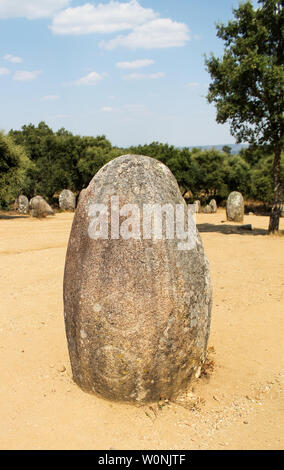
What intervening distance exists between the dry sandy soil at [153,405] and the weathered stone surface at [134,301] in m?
0.32

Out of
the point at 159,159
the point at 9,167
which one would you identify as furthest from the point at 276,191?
the point at 159,159

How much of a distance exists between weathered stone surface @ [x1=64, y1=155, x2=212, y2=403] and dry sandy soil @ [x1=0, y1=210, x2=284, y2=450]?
12.7 inches

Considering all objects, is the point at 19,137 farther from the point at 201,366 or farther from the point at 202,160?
the point at 201,366

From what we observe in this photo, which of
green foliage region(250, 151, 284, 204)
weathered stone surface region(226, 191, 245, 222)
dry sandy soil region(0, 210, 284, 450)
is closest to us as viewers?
dry sandy soil region(0, 210, 284, 450)

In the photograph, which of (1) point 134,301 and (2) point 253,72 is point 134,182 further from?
(2) point 253,72

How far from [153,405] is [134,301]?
4.05 ft

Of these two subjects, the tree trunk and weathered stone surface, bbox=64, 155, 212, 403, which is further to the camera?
the tree trunk

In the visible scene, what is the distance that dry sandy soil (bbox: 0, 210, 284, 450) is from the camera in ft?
12.5

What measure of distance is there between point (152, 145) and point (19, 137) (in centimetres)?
1401

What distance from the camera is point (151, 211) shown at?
Answer: 421 cm

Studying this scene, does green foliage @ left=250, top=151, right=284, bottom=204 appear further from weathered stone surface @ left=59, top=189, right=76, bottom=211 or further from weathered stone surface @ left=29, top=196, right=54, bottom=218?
weathered stone surface @ left=29, top=196, right=54, bottom=218

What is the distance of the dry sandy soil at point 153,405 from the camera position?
382 centimetres

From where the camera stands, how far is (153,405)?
14.0 ft

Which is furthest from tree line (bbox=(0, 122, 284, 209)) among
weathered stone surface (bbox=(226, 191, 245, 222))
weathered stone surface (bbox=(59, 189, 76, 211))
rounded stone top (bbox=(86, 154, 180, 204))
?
rounded stone top (bbox=(86, 154, 180, 204))
